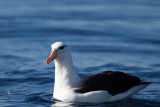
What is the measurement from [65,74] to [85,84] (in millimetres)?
553

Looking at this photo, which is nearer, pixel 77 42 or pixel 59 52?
pixel 59 52

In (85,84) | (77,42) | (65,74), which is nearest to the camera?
(85,84)

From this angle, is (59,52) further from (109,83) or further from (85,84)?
(109,83)

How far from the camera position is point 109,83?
10.2m

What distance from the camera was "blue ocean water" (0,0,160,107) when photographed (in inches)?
474

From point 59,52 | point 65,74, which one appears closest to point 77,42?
point 65,74

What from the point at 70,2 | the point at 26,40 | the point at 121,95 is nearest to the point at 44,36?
the point at 26,40

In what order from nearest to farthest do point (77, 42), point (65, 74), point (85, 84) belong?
point (85, 84) → point (65, 74) → point (77, 42)

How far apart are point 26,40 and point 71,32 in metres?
2.54

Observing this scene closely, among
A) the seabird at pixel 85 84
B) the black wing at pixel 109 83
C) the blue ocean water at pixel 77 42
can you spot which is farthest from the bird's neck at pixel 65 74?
the blue ocean water at pixel 77 42

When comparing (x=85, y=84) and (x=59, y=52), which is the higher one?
(x=59, y=52)

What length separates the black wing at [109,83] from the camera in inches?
396

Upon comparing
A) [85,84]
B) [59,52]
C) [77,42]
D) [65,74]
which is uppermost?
[77,42]

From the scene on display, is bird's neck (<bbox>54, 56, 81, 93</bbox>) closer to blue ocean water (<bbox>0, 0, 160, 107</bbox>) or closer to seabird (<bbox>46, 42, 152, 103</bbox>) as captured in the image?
seabird (<bbox>46, 42, 152, 103</bbox>)
